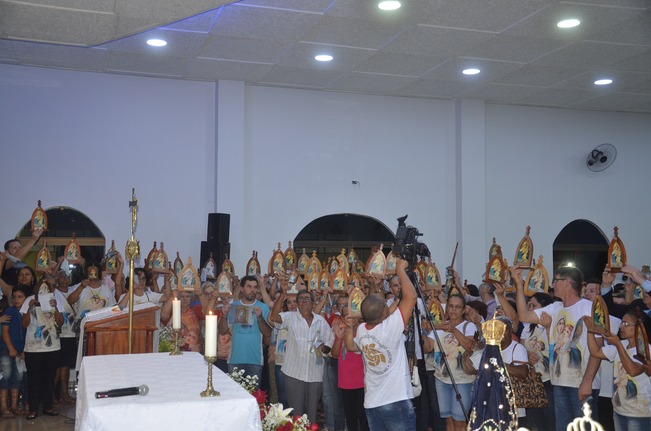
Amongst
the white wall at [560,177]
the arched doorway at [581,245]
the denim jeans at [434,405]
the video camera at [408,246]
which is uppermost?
the white wall at [560,177]

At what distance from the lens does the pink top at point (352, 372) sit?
7.48 metres

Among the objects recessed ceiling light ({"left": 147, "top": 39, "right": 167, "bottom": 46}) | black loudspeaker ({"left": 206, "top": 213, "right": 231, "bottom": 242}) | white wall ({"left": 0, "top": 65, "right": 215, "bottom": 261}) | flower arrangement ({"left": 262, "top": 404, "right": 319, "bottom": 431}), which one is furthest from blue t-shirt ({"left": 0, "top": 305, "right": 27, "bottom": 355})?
flower arrangement ({"left": 262, "top": 404, "right": 319, "bottom": 431})

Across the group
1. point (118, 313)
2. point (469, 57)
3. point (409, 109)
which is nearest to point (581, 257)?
point (409, 109)

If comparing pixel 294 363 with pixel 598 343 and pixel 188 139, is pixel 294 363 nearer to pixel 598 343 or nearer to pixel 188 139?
pixel 598 343

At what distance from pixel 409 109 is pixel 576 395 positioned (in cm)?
722

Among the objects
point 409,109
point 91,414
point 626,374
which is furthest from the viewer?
point 409,109

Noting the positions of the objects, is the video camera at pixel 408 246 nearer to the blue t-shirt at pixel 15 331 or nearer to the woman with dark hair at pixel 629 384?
the woman with dark hair at pixel 629 384

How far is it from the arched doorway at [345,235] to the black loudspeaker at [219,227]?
1.98m

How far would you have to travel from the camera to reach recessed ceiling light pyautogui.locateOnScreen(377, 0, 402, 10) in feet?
26.7

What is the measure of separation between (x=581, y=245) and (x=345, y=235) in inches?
173

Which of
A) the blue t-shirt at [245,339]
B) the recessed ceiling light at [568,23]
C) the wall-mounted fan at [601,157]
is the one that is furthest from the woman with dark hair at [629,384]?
the wall-mounted fan at [601,157]

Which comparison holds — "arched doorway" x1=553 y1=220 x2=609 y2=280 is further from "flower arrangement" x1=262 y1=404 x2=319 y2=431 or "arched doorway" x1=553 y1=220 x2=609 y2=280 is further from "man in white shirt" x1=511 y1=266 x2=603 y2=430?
"flower arrangement" x1=262 y1=404 x2=319 y2=431

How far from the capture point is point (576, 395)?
6.34 m

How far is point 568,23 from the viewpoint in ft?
29.2
